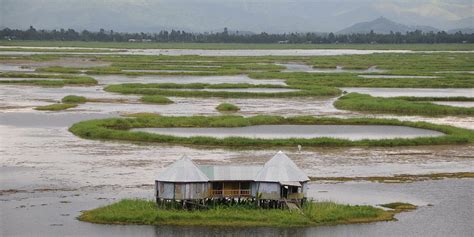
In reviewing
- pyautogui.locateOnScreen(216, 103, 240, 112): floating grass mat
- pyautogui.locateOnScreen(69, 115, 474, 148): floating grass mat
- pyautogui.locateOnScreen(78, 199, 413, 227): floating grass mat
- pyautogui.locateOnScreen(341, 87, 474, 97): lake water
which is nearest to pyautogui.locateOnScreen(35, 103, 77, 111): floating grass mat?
pyautogui.locateOnScreen(69, 115, 474, 148): floating grass mat

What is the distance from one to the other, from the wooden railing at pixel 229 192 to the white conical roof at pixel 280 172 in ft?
2.00

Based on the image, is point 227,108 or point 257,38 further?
point 257,38

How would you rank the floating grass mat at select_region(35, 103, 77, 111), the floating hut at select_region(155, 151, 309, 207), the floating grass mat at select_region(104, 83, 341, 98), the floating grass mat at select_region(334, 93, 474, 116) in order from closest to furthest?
the floating hut at select_region(155, 151, 309, 207), the floating grass mat at select_region(35, 103, 77, 111), the floating grass mat at select_region(334, 93, 474, 116), the floating grass mat at select_region(104, 83, 341, 98)

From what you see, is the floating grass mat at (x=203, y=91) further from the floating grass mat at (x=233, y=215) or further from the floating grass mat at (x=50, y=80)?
the floating grass mat at (x=233, y=215)

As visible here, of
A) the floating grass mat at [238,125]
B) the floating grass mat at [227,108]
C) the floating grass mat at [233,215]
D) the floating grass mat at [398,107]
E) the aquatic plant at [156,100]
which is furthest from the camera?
the aquatic plant at [156,100]

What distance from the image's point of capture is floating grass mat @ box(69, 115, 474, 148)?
118ft

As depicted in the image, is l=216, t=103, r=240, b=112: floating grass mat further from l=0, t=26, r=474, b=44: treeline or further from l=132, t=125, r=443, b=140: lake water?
l=0, t=26, r=474, b=44: treeline

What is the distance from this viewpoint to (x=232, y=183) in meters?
23.8

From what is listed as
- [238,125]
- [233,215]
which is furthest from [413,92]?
[233,215]

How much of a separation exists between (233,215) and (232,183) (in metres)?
1.29

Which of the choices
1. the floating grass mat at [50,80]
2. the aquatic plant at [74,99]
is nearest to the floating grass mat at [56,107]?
the aquatic plant at [74,99]

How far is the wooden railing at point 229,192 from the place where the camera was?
23672 millimetres

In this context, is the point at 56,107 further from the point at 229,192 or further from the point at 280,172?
the point at 280,172

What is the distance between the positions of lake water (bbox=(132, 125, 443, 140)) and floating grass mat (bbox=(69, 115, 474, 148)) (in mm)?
738
